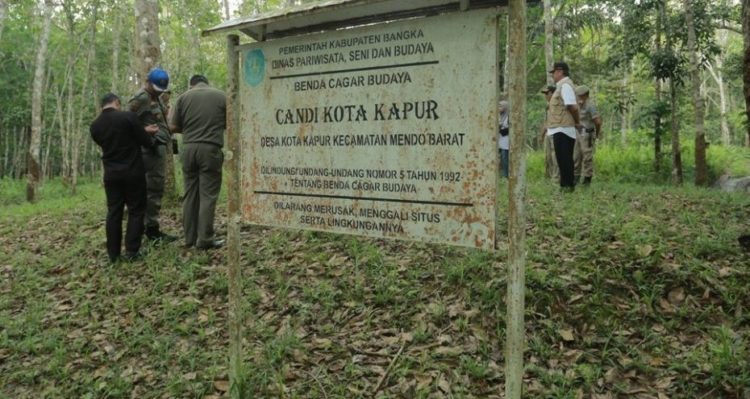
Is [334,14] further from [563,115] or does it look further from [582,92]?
[582,92]

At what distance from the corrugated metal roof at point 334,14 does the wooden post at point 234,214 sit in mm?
205

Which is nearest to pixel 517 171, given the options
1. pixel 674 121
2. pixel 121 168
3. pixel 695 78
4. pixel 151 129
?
pixel 121 168

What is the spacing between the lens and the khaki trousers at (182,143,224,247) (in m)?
5.84

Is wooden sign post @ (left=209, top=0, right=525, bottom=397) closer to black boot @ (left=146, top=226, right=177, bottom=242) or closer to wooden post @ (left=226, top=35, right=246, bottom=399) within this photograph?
wooden post @ (left=226, top=35, right=246, bottom=399)

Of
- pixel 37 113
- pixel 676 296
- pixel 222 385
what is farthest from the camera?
pixel 37 113

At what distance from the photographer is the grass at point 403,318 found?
134 inches

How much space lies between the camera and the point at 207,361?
12.9ft

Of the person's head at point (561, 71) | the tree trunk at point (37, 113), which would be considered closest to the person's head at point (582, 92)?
the person's head at point (561, 71)

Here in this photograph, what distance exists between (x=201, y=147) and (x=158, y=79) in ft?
3.62

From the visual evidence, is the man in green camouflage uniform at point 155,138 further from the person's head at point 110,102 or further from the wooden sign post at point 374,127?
the wooden sign post at point 374,127

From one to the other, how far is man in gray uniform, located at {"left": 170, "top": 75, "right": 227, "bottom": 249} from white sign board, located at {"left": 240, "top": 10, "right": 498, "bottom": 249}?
276 centimetres

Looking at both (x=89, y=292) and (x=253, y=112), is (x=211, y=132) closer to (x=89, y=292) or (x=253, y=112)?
(x=89, y=292)

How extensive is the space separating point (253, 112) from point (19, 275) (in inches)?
183

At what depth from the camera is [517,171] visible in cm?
235
